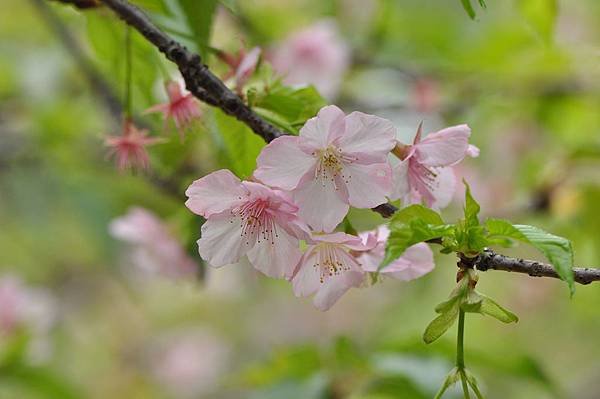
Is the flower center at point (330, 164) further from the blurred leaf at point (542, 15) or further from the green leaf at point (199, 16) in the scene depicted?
the blurred leaf at point (542, 15)

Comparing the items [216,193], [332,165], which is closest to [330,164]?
[332,165]

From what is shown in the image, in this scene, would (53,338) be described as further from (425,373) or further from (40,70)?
(425,373)

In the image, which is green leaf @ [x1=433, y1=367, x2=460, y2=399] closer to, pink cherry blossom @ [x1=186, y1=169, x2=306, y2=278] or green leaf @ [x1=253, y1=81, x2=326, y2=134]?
pink cherry blossom @ [x1=186, y1=169, x2=306, y2=278]

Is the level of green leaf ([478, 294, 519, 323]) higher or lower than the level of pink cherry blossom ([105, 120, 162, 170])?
lower

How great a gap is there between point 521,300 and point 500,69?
945 millimetres

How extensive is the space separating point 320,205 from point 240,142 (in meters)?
0.13

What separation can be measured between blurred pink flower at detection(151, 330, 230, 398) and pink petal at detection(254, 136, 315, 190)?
2.74m

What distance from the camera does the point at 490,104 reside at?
188 cm

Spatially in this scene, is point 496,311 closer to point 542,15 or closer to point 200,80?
point 200,80

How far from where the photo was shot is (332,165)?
0.73 m

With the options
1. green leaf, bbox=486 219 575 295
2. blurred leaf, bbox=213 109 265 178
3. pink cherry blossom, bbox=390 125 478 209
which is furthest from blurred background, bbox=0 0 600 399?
green leaf, bbox=486 219 575 295

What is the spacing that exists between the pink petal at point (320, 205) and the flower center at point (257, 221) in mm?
41

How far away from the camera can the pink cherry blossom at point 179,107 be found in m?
0.83

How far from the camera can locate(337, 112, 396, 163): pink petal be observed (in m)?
0.71
